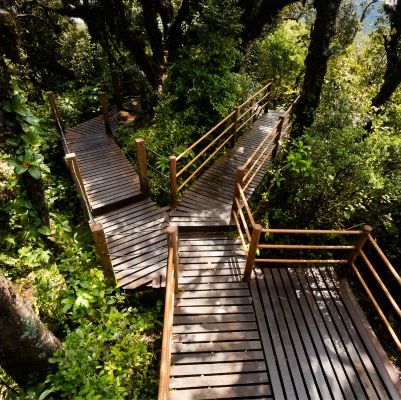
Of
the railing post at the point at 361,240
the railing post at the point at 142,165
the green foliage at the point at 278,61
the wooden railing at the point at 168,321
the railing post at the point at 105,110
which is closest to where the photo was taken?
the wooden railing at the point at 168,321

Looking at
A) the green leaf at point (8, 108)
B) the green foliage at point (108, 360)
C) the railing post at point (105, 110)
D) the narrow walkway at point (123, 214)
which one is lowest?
the green foliage at point (108, 360)

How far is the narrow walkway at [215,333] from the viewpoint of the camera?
13.3ft

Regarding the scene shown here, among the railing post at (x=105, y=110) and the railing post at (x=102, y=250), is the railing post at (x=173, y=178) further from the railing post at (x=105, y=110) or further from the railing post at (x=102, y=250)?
the railing post at (x=105, y=110)

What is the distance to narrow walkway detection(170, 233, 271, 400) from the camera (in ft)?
13.3

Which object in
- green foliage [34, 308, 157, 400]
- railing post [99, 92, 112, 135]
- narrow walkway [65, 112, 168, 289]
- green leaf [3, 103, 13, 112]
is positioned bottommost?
green foliage [34, 308, 157, 400]

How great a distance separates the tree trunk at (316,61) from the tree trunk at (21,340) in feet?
23.7

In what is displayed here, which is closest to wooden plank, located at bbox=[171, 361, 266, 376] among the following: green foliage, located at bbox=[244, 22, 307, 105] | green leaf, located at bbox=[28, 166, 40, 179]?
green leaf, located at bbox=[28, 166, 40, 179]

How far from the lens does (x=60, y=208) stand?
835 centimetres

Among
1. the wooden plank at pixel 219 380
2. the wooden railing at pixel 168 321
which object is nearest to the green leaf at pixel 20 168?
the wooden railing at pixel 168 321

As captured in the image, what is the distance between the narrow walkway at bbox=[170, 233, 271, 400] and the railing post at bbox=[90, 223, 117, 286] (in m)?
1.32

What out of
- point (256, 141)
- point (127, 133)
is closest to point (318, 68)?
point (256, 141)

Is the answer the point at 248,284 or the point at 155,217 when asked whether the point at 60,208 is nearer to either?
the point at 155,217

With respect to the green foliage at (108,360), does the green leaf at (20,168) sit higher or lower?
higher

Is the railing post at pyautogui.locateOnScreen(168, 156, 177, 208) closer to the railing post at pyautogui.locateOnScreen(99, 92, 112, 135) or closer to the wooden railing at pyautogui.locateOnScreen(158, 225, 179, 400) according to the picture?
the wooden railing at pyautogui.locateOnScreen(158, 225, 179, 400)
